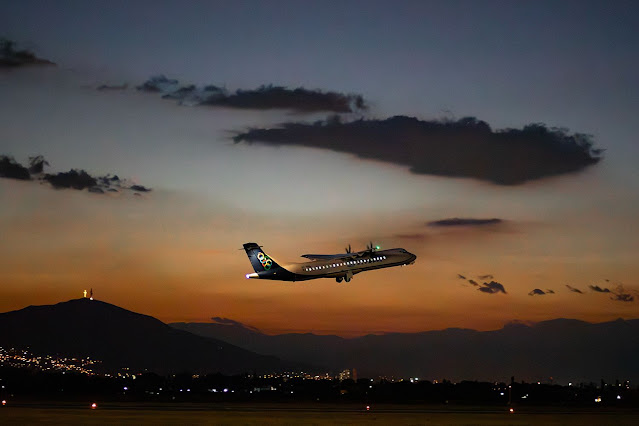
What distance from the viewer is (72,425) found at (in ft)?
274

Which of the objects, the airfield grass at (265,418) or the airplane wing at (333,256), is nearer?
the airfield grass at (265,418)

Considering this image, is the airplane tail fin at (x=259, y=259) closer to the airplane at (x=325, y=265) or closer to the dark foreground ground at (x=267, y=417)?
the airplane at (x=325, y=265)

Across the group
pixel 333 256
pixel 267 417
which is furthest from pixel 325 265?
pixel 267 417

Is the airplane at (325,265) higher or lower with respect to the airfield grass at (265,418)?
higher

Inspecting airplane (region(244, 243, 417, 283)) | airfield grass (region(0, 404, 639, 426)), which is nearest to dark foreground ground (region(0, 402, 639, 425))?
airfield grass (region(0, 404, 639, 426))

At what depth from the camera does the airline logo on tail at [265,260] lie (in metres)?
147

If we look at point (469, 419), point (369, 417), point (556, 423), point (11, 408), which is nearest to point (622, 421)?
point (556, 423)

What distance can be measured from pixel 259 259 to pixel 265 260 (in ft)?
4.31

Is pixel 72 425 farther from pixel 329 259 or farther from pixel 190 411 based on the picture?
pixel 329 259

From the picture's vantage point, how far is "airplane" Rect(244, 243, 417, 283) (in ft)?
470

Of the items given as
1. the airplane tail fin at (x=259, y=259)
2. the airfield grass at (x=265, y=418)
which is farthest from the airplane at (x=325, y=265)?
the airfield grass at (x=265, y=418)

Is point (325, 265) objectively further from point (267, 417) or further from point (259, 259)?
point (267, 417)

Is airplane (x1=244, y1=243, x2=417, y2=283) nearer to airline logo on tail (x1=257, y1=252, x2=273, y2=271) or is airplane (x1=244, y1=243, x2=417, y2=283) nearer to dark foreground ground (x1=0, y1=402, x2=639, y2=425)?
airline logo on tail (x1=257, y1=252, x2=273, y2=271)

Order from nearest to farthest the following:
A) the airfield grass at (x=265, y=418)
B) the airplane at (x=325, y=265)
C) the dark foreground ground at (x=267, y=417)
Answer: the airfield grass at (x=265, y=418), the dark foreground ground at (x=267, y=417), the airplane at (x=325, y=265)
